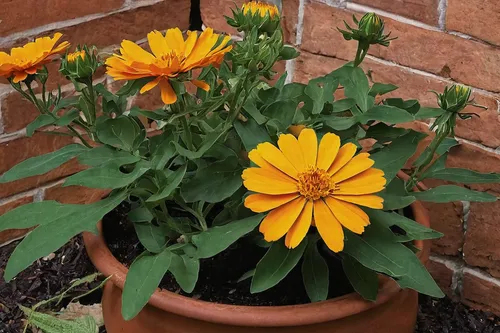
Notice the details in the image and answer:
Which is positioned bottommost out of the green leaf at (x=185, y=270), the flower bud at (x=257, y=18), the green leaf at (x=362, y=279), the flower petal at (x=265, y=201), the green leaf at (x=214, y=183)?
the green leaf at (x=362, y=279)

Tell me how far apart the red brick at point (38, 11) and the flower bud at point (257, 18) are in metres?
0.45

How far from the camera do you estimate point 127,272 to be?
2.81 ft

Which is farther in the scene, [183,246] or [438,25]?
[438,25]

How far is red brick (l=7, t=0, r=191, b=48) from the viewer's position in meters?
1.28

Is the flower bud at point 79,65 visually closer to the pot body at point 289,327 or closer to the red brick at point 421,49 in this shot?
the pot body at point 289,327

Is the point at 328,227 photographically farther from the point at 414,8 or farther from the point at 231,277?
the point at 414,8

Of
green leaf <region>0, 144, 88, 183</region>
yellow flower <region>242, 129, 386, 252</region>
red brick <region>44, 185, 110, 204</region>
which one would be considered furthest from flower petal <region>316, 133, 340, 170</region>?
red brick <region>44, 185, 110, 204</region>

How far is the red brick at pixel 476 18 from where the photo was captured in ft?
3.41

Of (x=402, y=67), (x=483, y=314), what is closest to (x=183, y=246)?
(x=402, y=67)

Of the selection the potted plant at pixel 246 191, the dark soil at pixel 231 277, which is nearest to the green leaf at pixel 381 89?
the potted plant at pixel 246 191

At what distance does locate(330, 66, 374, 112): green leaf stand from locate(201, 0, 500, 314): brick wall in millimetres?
197

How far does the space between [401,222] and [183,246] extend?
26cm

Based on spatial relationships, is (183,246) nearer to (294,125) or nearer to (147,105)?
(294,125)

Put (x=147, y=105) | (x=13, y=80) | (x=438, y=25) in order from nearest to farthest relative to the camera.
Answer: (x=13, y=80)
(x=438, y=25)
(x=147, y=105)
